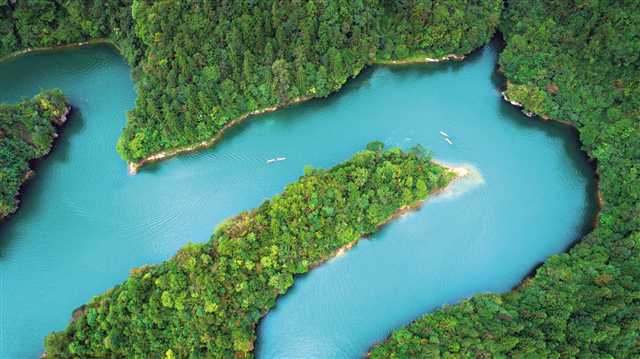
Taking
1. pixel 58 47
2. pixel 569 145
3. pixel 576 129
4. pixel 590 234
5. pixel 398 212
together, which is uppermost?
pixel 576 129

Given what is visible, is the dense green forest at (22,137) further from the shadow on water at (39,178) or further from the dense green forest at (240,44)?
the dense green forest at (240,44)

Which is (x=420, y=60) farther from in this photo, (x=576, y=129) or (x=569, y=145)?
(x=569, y=145)

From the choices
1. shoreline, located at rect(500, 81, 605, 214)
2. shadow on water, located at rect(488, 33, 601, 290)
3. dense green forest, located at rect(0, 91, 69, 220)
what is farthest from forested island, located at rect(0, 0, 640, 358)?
shadow on water, located at rect(488, 33, 601, 290)

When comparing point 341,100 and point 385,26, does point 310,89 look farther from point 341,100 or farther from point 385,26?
point 385,26

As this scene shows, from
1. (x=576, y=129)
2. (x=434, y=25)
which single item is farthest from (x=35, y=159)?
(x=576, y=129)

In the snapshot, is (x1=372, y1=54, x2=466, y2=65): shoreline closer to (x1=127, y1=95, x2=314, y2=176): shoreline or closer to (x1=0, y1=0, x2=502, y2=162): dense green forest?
(x1=0, y1=0, x2=502, y2=162): dense green forest

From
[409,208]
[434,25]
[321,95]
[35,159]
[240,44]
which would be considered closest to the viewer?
[409,208]

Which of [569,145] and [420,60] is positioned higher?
[420,60]
